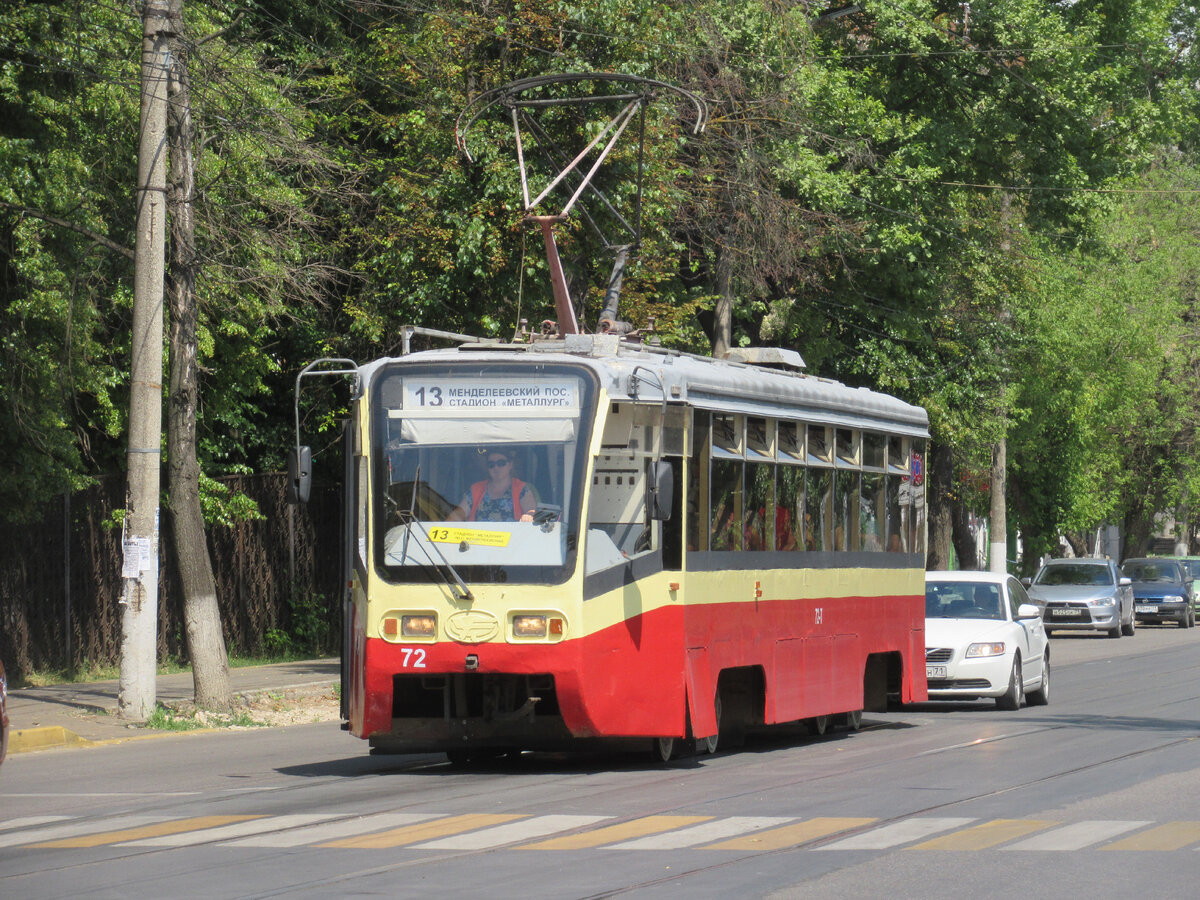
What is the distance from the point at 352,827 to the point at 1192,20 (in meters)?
47.9

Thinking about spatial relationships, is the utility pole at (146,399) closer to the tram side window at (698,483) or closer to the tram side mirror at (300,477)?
the tram side mirror at (300,477)

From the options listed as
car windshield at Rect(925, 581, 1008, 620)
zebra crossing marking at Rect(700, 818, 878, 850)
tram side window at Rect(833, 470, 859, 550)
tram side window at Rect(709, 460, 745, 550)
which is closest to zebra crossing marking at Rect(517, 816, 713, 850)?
zebra crossing marking at Rect(700, 818, 878, 850)

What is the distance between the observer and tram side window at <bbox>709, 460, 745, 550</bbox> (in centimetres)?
1394

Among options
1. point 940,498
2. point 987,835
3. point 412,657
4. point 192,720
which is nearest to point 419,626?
point 412,657

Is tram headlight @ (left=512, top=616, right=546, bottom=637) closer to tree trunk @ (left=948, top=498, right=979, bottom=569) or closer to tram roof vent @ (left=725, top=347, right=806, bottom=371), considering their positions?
tram roof vent @ (left=725, top=347, right=806, bottom=371)

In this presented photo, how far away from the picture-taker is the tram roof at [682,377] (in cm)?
1293

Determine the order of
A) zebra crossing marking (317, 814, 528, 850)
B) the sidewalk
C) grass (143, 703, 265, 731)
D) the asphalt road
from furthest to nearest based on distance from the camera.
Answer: grass (143, 703, 265, 731), the sidewalk, zebra crossing marking (317, 814, 528, 850), the asphalt road

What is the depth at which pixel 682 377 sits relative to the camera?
13.5 m

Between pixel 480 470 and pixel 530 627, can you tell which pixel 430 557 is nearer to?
pixel 480 470

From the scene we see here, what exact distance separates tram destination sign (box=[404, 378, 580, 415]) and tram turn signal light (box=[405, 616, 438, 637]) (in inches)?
61.7

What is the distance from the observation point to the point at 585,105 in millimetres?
22062

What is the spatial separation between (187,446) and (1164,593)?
3415 centimetres

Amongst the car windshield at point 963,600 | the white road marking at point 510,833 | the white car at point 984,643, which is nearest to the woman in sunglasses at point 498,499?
the white road marking at point 510,833

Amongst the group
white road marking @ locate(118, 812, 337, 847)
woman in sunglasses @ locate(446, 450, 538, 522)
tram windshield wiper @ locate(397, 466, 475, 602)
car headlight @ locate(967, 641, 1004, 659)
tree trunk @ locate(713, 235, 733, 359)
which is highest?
Result: tree trunk @ locate(713, 235, 733, 359)
